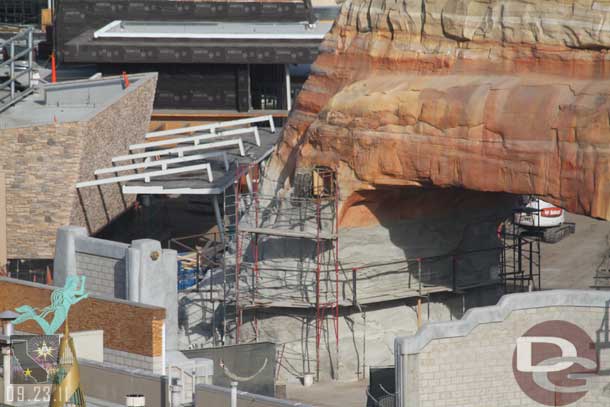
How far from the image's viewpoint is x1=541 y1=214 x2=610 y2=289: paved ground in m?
60.5

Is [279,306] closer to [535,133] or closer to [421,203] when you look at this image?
[421,203]

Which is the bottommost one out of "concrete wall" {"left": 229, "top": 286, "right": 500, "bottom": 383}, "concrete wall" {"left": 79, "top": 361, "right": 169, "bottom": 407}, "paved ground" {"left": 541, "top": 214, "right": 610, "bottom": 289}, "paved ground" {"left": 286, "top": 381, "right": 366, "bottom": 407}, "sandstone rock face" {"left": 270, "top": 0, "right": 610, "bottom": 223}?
"paved ground" {"left": 541, "top": 214, "right": 610, "bottom": 289}

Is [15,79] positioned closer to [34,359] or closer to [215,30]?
[215,30]

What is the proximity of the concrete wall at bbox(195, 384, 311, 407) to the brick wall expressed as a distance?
545 cm

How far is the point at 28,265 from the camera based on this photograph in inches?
2131

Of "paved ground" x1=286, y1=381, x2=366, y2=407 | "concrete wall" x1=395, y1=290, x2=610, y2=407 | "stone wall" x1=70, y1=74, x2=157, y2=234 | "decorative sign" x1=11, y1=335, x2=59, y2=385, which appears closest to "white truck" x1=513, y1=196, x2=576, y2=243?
"stone wall" x1=70, y1=74, x2=157, y2=234

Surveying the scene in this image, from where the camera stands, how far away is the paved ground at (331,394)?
44781 millimetres

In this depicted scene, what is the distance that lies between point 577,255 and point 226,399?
35978 mm

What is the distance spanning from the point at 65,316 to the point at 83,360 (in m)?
3.32

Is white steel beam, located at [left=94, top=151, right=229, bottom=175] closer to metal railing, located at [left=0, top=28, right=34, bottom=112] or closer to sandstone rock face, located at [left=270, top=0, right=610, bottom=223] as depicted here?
metal railing, located at [left=0, top=28, right=34, bottom=112]

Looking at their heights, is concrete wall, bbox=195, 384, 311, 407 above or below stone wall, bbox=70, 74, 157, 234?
above

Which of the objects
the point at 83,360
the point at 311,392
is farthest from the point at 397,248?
the point at 83,360

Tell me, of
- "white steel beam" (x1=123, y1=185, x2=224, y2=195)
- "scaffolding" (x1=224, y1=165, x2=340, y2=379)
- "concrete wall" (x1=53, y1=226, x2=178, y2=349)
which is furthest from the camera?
"white steel beam" (x1=123, y1=185, x2=224, y2=195)

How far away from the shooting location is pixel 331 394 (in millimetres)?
46156
